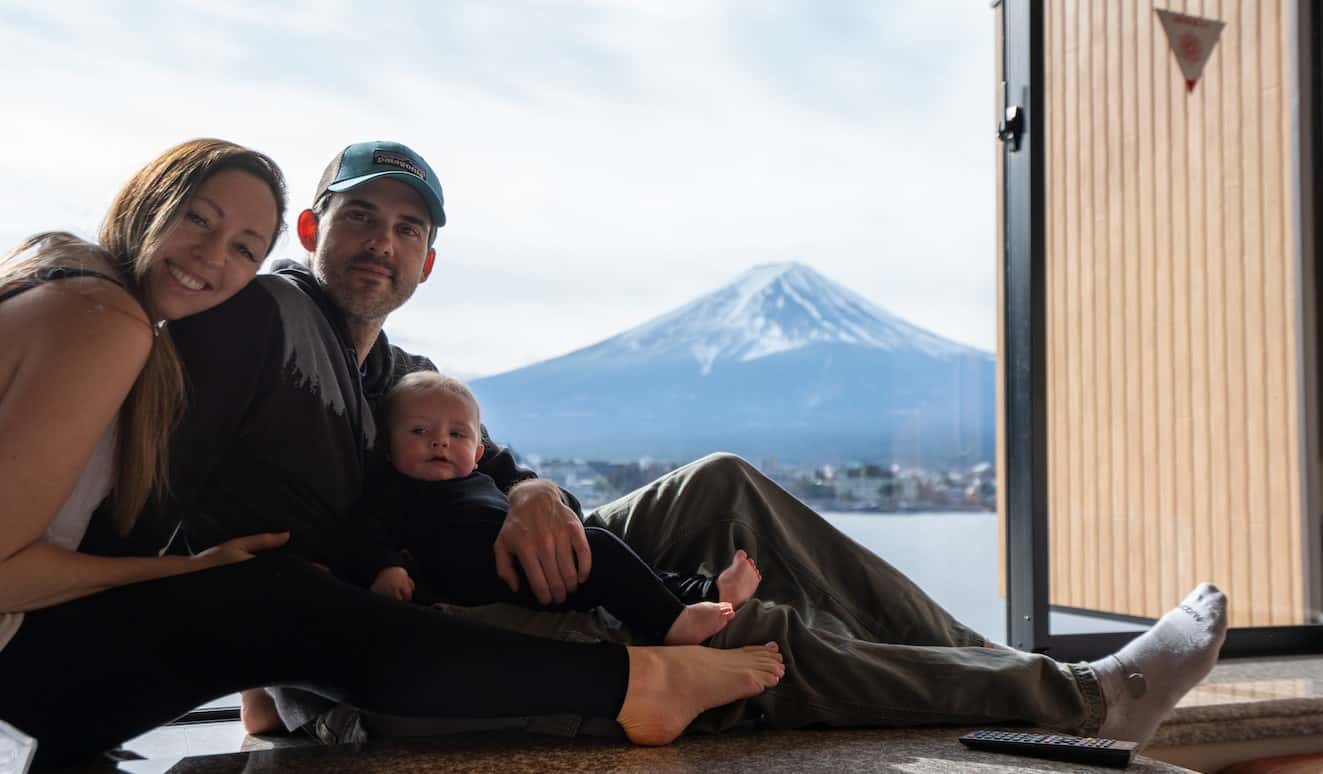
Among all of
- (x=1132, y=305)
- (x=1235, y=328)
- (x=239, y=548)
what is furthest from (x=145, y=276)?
(x=1235, y=328)

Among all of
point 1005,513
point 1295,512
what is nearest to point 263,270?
point 1005,513

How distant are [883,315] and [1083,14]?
2.97 ft

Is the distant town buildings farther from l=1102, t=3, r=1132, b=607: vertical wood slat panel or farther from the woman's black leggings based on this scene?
the woman's black leggings

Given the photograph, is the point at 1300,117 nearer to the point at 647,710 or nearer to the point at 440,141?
the point at 440,141

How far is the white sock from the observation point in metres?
1.63

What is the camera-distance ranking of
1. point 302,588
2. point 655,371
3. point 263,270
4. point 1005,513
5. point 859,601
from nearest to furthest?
point 302,588, point 263,270, point 859,601, point 1005,513, point 655,371

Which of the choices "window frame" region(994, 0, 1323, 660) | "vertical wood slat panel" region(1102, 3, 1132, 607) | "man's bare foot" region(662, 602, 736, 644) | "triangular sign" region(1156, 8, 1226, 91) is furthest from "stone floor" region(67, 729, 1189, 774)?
"triangular sign" region(1156, 8, 1226, 91)

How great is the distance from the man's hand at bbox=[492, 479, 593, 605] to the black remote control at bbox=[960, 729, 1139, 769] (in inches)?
23.2

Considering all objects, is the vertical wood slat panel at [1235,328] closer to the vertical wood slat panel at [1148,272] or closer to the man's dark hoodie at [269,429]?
the vertical wood slat panel at [1148,272]

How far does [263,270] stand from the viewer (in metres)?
1.46

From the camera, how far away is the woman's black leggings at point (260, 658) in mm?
1240

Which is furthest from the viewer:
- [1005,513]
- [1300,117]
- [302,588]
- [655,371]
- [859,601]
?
[1300,117]

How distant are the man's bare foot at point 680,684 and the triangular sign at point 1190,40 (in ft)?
7.02

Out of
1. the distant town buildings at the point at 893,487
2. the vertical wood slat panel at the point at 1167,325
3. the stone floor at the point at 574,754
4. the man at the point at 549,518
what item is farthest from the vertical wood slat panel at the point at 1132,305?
the stone floor at the point at 574,754
